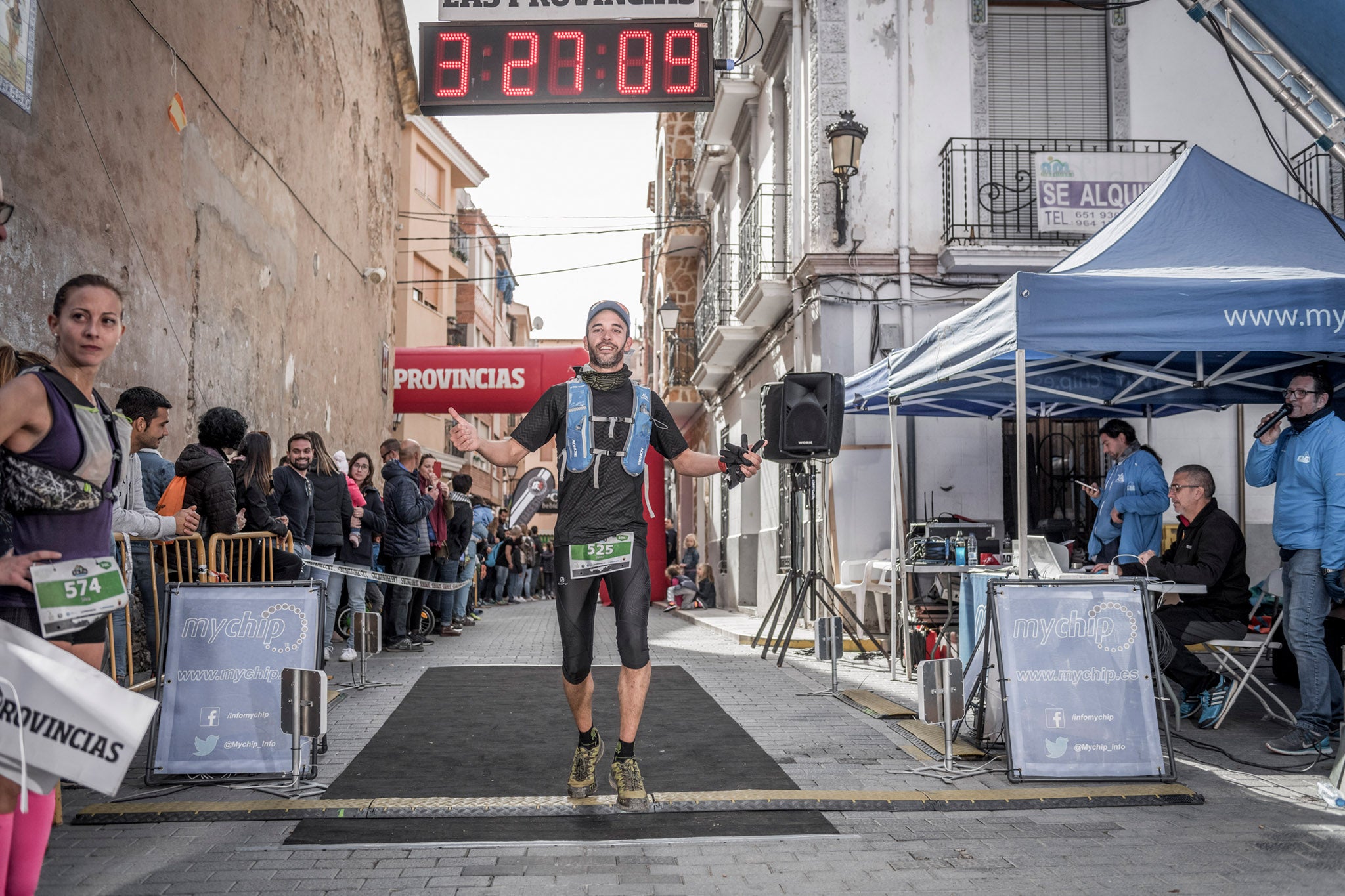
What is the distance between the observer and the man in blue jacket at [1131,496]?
27.1 feet

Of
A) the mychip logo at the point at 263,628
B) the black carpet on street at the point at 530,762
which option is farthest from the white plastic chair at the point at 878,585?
the mychip logo at the point at 263,628

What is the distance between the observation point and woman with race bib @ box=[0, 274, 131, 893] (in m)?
3.04

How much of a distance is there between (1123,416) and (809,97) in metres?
6.10

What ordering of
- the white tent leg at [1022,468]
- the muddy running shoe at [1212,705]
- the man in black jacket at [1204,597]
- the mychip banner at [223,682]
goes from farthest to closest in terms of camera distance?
the man in black jacket at [1204,597], the muddy running shoe at [1212,705], the white tent leg at [1022,468], the mychip banner at [223,682]

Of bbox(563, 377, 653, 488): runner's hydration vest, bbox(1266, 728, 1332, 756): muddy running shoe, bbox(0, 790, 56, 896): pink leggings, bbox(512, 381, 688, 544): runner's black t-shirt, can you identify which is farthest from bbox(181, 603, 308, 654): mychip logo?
bbox(1266, 728, 1332, 756): muddy running shoe

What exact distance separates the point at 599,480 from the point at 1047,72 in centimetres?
1146

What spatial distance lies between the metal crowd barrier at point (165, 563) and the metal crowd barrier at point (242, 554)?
0.08 metres

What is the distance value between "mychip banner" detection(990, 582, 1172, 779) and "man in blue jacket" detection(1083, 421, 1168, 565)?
8.60 feet

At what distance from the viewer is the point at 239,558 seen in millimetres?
7316

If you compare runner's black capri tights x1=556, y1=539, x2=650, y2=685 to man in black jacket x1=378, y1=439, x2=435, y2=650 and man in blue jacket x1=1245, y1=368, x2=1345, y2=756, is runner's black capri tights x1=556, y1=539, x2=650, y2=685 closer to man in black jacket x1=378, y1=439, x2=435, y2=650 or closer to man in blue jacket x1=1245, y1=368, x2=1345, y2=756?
man in blue jacket x1=1245, y1=368, x2=1345, y2=756

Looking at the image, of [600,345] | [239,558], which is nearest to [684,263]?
[239,558]

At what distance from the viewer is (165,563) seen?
6266mm

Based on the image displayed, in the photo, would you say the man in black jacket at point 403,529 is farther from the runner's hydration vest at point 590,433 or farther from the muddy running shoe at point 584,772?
the muddy running shoe at point 584,772

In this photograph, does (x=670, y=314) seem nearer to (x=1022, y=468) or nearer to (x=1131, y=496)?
(x=1131, y=496)
